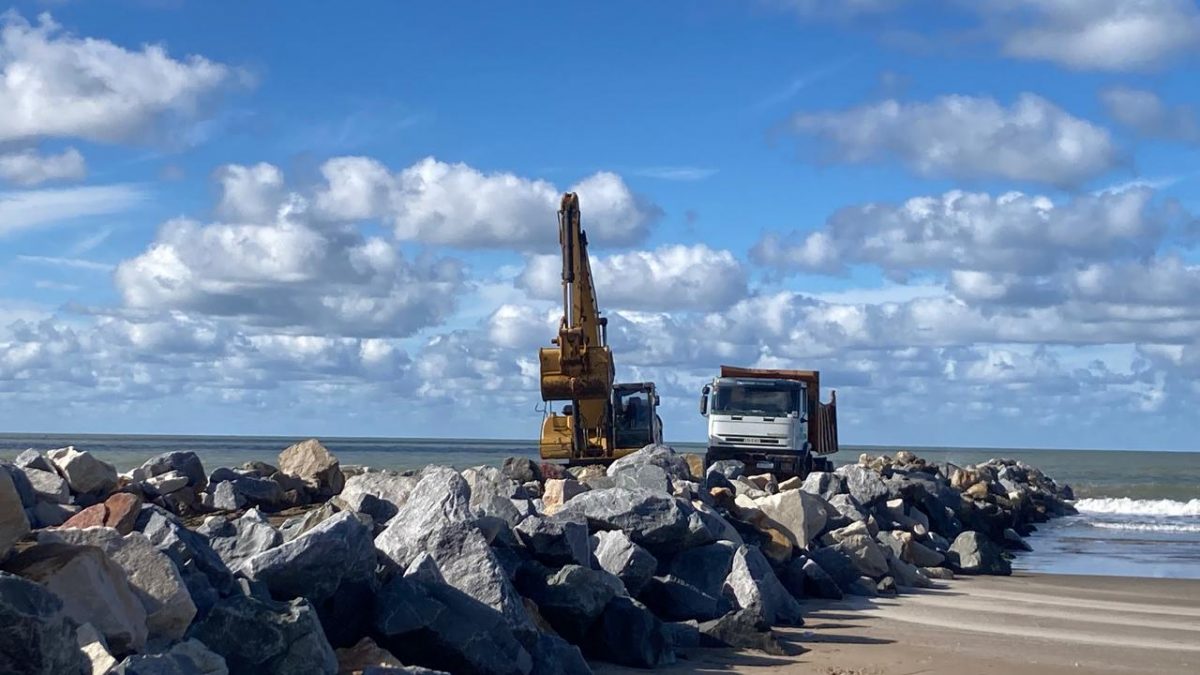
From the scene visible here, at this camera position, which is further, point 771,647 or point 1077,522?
point 1077,522

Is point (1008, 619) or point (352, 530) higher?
point (352, 530)

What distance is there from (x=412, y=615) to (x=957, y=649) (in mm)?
5126

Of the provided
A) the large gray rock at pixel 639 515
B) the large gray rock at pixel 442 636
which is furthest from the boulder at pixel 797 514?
the large gray rock at pixel 442 636

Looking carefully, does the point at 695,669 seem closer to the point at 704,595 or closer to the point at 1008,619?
the point at 704,595

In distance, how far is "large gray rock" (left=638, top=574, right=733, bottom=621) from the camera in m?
10.5

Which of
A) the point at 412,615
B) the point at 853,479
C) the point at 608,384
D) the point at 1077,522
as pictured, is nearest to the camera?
the point at 412,615

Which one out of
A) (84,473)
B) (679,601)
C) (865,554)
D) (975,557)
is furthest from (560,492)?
(975,557)

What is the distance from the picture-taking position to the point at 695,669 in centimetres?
904

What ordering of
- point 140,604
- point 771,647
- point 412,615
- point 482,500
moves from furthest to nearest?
1. point 482,500
2. point 771,647
3. point 412,615
4. point 140,604

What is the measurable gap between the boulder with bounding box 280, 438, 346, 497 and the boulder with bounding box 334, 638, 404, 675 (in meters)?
11.1

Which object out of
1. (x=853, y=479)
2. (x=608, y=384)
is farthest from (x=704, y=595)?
(x=608, y=384)

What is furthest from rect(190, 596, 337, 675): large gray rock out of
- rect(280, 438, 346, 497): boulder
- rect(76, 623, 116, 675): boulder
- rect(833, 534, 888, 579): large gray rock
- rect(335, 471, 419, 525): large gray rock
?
rect(280, 438, 346, 497): boulder

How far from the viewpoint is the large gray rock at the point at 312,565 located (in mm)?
7559

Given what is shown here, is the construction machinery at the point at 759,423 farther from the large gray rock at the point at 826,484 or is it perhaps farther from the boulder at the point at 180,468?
the boulder at the point at 180,468
